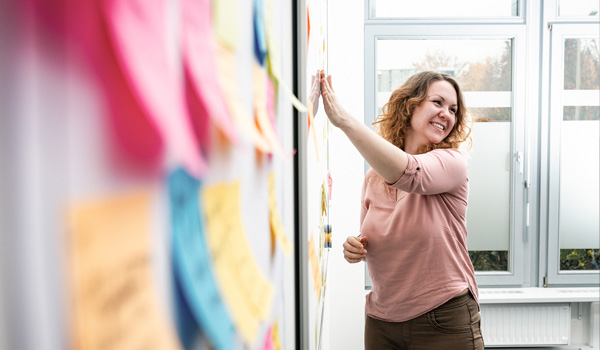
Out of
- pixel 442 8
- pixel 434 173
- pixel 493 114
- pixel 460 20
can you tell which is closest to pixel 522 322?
pixel 493 114

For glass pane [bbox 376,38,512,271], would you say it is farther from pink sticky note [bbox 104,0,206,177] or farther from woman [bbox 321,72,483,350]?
pink sticky note [bbox 104,0,206,177]

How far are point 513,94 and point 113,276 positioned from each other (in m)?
2.87

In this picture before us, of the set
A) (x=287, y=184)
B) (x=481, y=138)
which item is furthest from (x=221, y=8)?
(x=481, y=138)

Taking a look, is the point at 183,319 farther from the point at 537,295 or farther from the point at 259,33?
the point at 537,295

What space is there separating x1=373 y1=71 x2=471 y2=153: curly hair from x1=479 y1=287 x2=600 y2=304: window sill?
1606 mm

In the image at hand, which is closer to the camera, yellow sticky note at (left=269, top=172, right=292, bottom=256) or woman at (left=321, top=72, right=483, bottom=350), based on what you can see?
yellow sticky note at (left=269, top=172, right=292, bottom=256)

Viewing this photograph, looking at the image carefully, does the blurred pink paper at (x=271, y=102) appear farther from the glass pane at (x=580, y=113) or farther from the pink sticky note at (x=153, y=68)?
the glass pane at (x=580, y=113)

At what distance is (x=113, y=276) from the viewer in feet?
0.44

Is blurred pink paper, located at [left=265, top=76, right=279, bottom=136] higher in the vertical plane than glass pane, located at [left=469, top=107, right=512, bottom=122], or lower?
lower

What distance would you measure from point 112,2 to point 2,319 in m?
0.08

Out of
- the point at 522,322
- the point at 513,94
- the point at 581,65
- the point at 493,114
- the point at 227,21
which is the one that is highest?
the point at 581,65

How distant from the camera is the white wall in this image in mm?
2227

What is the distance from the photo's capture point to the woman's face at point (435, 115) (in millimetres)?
1193

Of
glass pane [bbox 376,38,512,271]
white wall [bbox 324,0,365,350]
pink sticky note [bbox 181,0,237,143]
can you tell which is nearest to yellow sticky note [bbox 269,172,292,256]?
pink sticky note [bbox 181,0,237,143]
